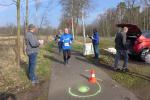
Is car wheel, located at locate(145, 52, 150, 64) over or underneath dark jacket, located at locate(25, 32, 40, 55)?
underneath

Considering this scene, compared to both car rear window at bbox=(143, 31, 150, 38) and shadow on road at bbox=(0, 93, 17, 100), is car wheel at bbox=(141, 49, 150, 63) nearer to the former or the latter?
car rear window at bbox=(143, 31, 150, 38)

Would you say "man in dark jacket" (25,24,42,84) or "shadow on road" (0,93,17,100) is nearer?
"shadow on road" (0,93,17,100)

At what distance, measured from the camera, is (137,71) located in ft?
45.8

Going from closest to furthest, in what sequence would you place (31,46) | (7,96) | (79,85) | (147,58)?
(7,96)
(79,85)
(31,46)
(147,58)

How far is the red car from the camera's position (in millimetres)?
16906

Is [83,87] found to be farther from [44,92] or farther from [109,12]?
[109,12]

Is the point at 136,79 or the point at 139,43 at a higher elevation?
the point at 139,43

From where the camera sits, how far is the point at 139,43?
16.9 meters

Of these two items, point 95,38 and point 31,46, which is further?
point 95,38

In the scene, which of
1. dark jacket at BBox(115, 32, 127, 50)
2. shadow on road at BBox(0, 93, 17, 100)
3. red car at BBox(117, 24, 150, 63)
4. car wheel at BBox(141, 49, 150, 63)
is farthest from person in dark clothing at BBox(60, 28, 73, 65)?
shadow on road at BBox(0, 93, 17, 100)

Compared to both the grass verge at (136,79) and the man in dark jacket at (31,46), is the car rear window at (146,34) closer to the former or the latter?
the grass verge at (136,79)

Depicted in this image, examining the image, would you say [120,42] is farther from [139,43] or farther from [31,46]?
[31,46]

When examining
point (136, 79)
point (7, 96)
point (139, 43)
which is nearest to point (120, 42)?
point (136, 79)

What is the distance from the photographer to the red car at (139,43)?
16.9 m
